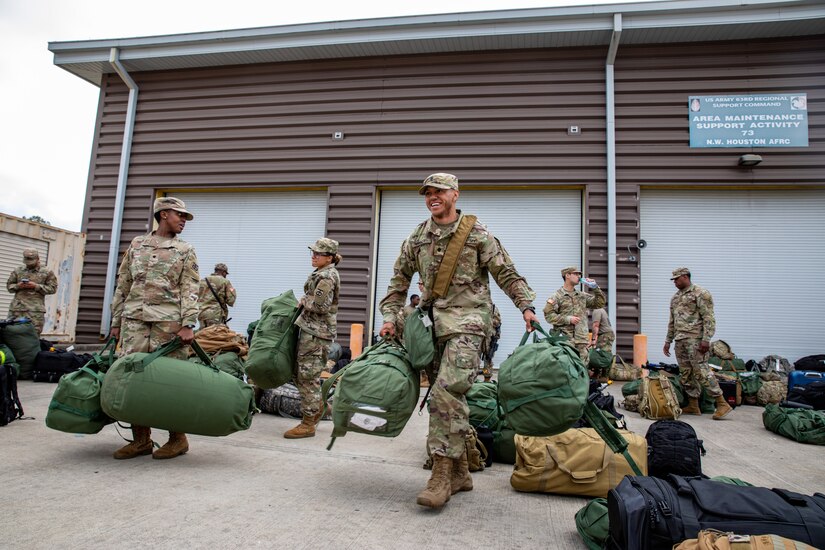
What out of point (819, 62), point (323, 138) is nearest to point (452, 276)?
point (323, 138)

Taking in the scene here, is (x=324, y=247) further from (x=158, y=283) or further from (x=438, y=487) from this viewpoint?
(x=438, y=487)

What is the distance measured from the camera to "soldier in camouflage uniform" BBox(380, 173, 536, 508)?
9.68ft

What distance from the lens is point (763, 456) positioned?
433cm

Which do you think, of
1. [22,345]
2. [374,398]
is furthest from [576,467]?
[22,345]

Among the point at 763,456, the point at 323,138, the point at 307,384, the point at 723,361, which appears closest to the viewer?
the point at 763,456

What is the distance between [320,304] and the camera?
4602mm

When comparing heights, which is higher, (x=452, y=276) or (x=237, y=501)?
(x=452, y=276)

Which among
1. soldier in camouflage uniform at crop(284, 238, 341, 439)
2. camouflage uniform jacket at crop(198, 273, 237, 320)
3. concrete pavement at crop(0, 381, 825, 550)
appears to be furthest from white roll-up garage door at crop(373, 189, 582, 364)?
concrete pavement at crop(0, 381, 825, 550)

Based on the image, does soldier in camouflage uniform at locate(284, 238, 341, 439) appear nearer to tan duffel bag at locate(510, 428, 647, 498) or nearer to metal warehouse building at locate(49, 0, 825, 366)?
tan duffel bag at locate(510, 428, 647, 498)

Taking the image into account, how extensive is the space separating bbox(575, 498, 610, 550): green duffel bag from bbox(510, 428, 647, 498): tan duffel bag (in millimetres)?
589

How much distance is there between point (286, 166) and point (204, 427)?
778 cm

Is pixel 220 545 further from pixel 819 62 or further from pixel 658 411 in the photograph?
pixel 819 62

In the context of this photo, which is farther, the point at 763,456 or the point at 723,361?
the point at 723,361

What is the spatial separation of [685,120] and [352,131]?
20.2 feet
